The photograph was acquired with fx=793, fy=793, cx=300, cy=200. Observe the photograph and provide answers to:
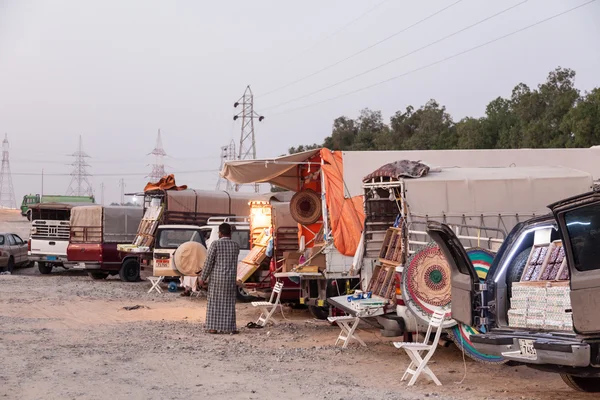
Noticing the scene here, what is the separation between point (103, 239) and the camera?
83.6 feet

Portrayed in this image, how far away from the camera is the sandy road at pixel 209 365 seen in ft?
26.0

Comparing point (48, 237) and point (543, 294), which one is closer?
point (543, 294)

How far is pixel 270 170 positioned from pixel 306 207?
103 cm

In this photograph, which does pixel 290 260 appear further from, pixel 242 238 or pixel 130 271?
pixel 130 271

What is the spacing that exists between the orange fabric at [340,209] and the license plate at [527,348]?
19.9 feet

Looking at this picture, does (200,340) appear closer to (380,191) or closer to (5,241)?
(380,191)

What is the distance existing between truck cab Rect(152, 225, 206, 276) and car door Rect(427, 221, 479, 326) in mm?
12867

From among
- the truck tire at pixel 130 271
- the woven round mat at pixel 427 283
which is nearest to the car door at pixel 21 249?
the truck tire at pixel 130 271

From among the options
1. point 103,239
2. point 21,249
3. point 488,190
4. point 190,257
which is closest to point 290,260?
point 190,257

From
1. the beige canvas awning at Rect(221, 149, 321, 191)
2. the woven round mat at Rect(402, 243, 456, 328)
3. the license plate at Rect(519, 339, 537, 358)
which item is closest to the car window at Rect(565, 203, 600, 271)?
the license plate at Rect(519, 339, 537, 358)

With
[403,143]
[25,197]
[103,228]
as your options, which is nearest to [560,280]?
[103,228]

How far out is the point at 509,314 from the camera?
736 centimetres

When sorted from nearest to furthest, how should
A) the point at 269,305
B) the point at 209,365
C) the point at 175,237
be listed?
the point at 209,365, the point at 269,305, the point at 175,237

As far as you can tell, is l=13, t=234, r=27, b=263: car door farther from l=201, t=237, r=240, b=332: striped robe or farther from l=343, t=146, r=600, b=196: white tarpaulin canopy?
l=343, t=146, r=600, b=196: white tarpaulin canopy
